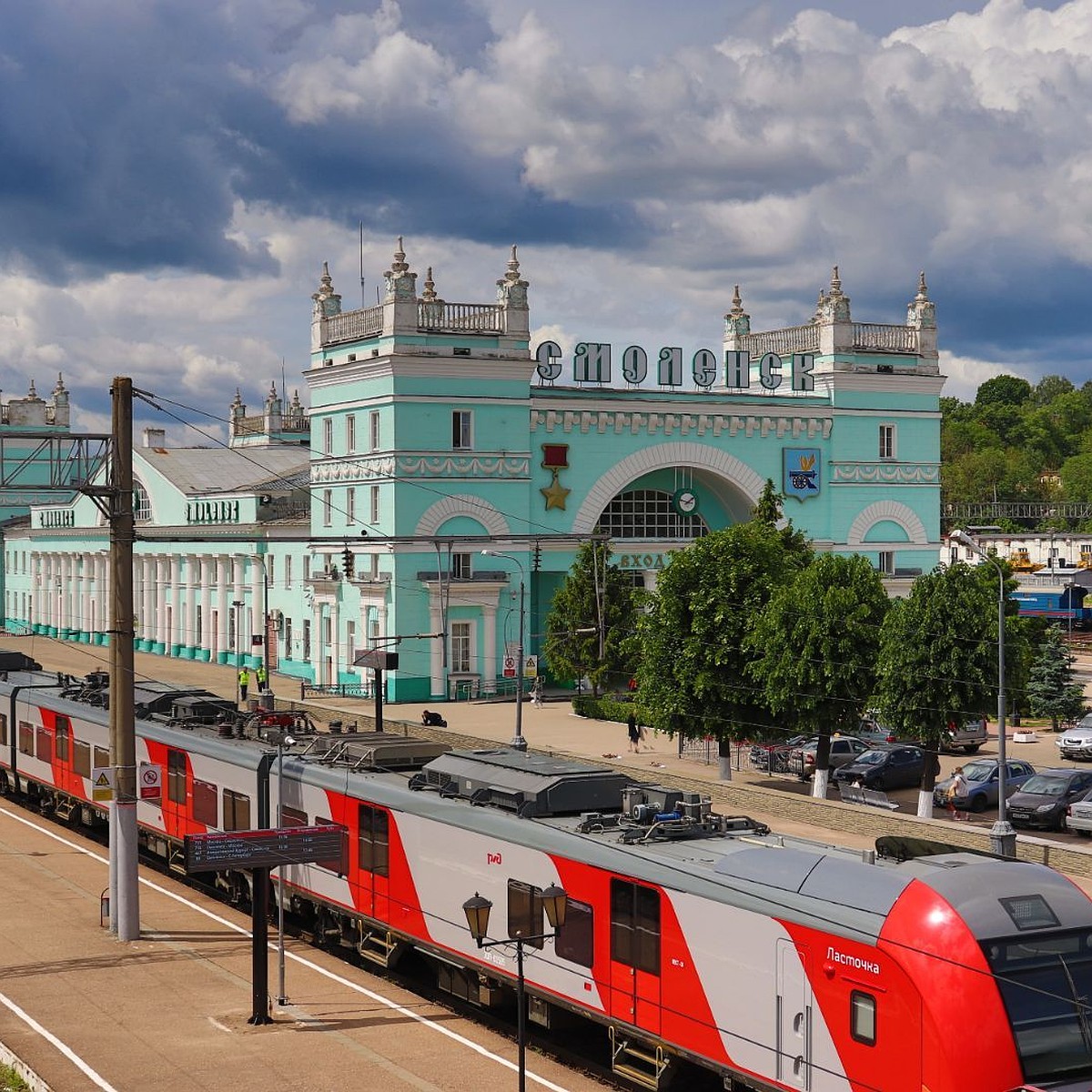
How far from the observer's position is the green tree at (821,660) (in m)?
41.3

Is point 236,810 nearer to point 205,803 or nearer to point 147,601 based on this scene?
point 205,803

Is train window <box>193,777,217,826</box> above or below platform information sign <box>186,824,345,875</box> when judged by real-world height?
below

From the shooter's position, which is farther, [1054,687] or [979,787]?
[1054,687]

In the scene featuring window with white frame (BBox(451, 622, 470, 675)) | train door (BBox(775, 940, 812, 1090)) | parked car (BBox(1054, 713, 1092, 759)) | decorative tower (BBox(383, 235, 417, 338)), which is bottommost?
parked car (BBox(1054, 713, 1092, 759))

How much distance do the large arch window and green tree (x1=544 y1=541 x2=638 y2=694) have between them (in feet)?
18.9

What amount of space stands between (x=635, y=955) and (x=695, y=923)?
49.6 inches

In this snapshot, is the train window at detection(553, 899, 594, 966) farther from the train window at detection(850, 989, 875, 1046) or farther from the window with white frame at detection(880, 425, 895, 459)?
the window with white frame at detection(880, 425, 895, 459)

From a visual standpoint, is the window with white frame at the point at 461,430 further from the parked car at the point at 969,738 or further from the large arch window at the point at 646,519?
the parked car at the point at 969,738

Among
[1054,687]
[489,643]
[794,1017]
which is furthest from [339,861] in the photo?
[1054,687]

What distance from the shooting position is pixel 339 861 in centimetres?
2416

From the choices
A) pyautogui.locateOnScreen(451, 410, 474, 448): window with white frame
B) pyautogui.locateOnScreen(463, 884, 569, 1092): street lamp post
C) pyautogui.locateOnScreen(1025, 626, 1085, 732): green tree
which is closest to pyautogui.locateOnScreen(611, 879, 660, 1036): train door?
pyautogui.locateOnScreen(463, 884, 569, 1092): street lamp post

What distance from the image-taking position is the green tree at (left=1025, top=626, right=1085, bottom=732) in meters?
58.2

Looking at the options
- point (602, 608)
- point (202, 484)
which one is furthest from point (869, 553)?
point (202, 484)

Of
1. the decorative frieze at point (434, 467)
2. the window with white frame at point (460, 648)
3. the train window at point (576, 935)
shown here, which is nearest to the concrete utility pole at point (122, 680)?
the train window at point (576, 935)
